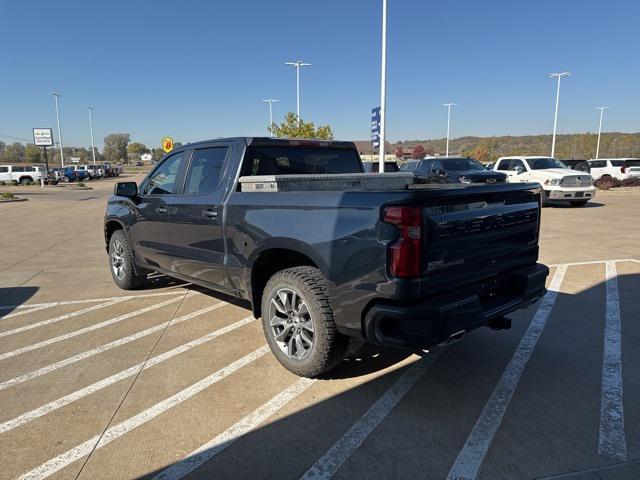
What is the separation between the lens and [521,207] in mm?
3586

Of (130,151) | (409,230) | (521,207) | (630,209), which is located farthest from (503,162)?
(130,151)

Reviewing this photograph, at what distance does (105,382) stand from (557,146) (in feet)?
412

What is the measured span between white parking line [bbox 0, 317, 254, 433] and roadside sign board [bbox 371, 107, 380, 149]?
1580 centimetres

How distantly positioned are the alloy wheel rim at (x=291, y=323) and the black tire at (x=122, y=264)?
9.80ft

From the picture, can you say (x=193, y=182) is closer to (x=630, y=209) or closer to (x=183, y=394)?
(x=183, y=394)

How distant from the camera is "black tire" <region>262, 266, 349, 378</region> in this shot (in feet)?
10.7

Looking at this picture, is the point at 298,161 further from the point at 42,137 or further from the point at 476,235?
the point at 42,137

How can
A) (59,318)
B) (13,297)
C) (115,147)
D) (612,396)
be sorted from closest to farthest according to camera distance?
1. (612,396)
2. (59,318)
3. (13,297)
4. (115,147)

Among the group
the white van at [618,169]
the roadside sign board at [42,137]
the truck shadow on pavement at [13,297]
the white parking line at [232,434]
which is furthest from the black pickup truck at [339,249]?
the roadside sign board at [42,137]

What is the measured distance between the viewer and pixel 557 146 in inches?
4405

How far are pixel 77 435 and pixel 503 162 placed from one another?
60.8ft

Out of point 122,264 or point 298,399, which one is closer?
point 298,399

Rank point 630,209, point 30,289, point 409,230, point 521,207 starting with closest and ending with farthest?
point 409,230 < point 521,207 < point 30,289 < point 630,209

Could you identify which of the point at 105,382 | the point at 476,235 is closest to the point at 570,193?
the point at 476,235
